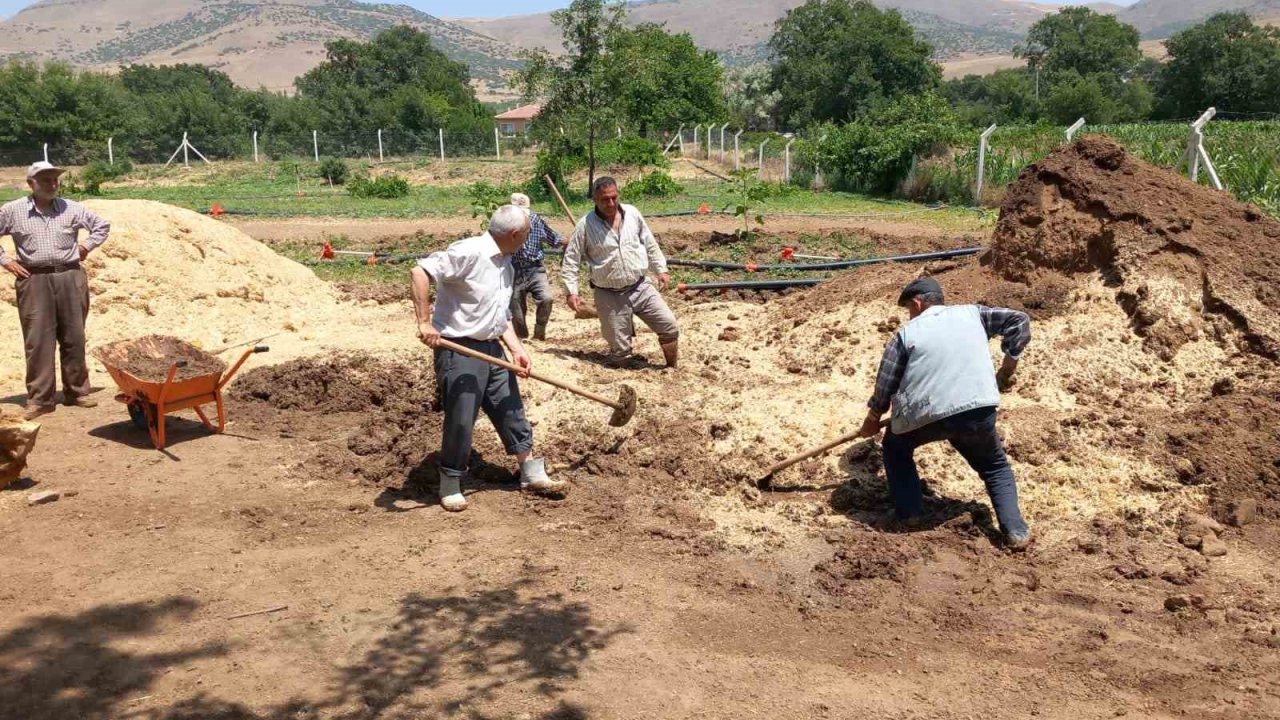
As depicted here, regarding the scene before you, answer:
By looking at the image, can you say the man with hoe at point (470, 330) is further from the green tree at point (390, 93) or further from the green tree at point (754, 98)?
the green tree at point (754, 98)

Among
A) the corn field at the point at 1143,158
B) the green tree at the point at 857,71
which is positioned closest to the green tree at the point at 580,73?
the corn field at the point at 1143,158

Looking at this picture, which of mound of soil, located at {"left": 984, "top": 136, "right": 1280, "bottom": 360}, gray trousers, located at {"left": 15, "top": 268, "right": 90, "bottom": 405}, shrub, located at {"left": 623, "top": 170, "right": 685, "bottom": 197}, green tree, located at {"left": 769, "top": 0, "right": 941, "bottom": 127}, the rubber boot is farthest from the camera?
green tree, located at {"left": 769, "top": 0, "right": 941, "bottom": 127}

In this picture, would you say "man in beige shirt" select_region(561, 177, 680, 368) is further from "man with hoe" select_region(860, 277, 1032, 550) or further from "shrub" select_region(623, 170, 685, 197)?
"shrub" select_region(623, 170, 685, 197)

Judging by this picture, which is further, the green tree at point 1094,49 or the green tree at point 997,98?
the green tree at point 1094,49

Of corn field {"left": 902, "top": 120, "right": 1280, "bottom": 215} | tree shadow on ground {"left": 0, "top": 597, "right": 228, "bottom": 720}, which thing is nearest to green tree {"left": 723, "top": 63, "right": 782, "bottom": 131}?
corn field {"left": 902, "top": 120, "right": 1280, "bottom": 215}

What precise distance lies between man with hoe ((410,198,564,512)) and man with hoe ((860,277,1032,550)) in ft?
7.15

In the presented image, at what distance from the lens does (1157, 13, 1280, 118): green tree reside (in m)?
55.7

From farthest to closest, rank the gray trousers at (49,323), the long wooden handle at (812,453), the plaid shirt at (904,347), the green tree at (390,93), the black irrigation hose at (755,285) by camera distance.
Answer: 1. the green tree at (390,93)
2. the black irrigation hose at (755,285)
3. the gray trousers at (49,323)
4. the long wooden handle at (812,453)
5. the plaid shirt at (904,347)

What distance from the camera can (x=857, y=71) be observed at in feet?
189

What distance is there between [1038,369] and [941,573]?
2.55 m

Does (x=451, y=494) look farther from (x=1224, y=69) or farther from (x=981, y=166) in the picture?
(x=1224, y=69)

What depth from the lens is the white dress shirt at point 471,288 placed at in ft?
18.7

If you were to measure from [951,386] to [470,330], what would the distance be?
8.92 ft

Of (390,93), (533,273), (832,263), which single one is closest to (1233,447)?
(533,273)
